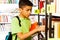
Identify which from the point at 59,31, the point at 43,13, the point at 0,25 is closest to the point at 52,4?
the point at 43,13

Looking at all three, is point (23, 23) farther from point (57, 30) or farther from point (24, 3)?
point (57, 30)

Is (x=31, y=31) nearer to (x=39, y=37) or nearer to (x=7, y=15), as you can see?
(x=39, y=37)

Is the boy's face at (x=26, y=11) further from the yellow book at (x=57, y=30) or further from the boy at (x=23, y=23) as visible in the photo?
the yellow book at (x=57, y=30)

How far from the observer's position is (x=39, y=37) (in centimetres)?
152

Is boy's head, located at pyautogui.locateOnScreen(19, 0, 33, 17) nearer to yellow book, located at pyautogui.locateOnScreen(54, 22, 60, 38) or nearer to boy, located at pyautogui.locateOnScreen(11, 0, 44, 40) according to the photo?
boy, located at pyautogui.locateOnScreen(11, 0, 44, 40)

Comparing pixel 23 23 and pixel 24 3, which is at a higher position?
pixel 24 3

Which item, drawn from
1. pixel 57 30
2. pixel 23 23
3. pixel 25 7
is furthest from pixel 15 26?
pixel 57 30

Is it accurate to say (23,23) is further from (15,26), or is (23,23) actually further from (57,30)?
(57,30)

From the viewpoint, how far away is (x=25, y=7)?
4.91 feet

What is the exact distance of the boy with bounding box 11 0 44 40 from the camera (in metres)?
1.48

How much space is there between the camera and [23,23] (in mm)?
1502

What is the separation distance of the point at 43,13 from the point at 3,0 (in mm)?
348

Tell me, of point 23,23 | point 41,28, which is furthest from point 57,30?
point 23,23

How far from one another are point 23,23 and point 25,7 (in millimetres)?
133
